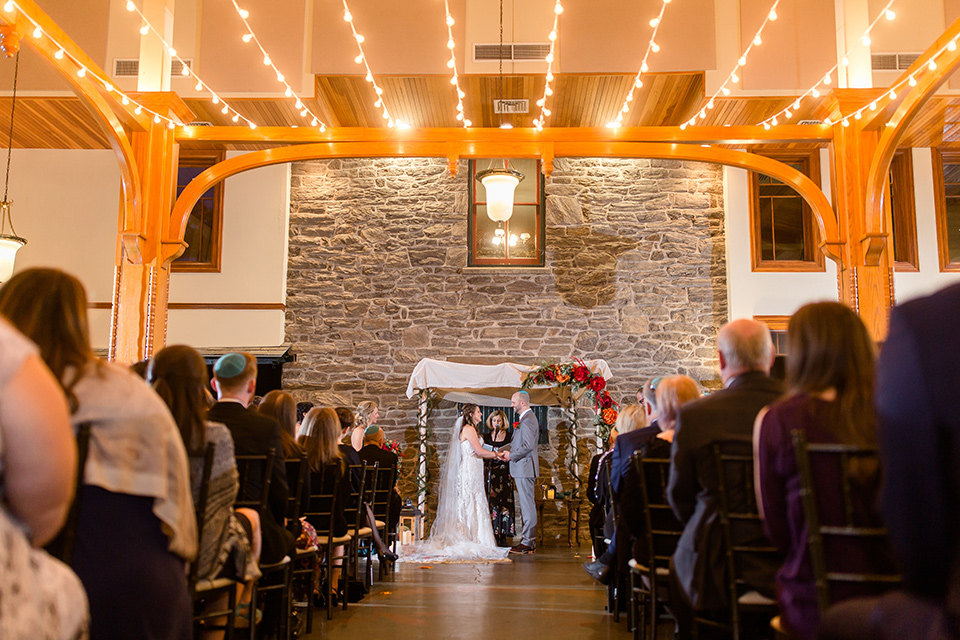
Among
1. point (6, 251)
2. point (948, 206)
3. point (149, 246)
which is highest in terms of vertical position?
point (948, 206)

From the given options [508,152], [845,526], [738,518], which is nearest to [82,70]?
[508,152]

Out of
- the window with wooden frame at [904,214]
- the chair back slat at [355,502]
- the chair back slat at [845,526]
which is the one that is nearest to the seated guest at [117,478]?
the chair back slat at [845,526]

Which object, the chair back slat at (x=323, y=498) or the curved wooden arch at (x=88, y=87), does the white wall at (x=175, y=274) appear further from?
the chair back slat at (x=323, y=498)

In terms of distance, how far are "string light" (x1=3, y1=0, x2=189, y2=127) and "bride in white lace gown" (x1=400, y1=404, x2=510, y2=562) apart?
4368 millimetres

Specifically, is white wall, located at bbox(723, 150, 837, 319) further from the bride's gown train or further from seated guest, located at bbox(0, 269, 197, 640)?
seated guest, located at bbox(0, 269, 197, 640)

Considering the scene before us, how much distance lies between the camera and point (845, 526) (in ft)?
6.26

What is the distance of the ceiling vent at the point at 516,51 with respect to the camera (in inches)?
317

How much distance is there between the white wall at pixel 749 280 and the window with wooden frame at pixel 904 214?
855 millimetres

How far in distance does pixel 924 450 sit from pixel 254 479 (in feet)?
8.55

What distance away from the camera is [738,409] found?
102 inches

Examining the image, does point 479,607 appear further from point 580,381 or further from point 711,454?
point 580,381

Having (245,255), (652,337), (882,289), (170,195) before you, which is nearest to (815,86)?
(882,289)

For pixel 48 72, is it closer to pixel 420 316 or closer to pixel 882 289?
pixel 420 316

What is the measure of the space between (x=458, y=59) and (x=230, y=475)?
6334mm
